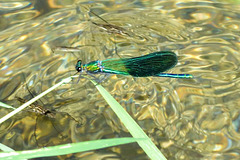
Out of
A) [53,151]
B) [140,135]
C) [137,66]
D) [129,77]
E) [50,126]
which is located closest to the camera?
[53,151]

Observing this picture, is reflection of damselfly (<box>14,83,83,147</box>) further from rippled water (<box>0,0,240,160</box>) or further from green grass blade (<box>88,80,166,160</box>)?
green grass blade (<box>88,80,166,160</box>)

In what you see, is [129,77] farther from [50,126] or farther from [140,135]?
[140,135]

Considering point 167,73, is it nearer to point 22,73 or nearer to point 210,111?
point 210,111

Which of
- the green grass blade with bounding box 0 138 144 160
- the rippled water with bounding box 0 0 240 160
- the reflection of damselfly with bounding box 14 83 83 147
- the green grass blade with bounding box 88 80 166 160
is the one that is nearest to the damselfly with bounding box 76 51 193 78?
the rippled water with bounding box 0 0 240 160

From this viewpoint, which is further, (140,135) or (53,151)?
(140,135)

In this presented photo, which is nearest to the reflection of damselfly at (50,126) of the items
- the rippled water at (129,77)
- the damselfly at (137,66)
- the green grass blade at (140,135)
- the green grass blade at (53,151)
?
the rippled water at (129,77)

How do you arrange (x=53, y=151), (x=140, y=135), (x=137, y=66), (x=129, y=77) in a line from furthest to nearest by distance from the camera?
(x=129, y=77) → (x=137, y=66) → (x=140, y=135) → (x=53, y=151)

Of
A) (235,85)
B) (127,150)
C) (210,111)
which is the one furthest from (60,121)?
(235,85)

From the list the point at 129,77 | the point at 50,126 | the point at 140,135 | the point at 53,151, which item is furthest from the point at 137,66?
the point at 53,151
